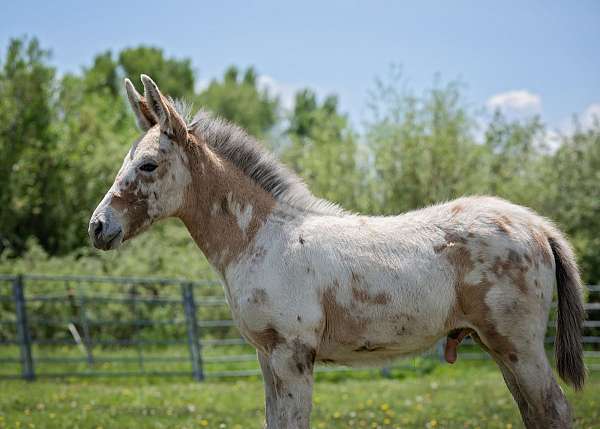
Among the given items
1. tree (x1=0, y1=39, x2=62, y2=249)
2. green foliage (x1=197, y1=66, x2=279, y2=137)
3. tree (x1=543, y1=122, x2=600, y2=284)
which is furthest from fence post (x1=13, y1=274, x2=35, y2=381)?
green foliage (x1=197, y1=66, x2=279, y2=137)

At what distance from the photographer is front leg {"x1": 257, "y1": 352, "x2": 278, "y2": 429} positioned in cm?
452

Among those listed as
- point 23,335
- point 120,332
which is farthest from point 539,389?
point 120,332

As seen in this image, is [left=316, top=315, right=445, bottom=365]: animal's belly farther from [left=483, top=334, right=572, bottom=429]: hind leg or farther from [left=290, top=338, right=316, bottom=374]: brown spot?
[left=483, top=334, right=572, bottom=429]: hind leg

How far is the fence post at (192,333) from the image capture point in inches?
510

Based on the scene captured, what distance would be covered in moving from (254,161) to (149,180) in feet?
2.55

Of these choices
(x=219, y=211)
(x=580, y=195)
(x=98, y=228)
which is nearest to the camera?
(x=98, y=228)

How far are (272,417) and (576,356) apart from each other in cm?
215

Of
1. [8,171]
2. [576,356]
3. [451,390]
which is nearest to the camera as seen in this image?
[576,356]

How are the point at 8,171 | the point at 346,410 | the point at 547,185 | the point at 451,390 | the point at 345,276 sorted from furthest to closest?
the point at 8,171, the point at 547,185, the point at 451,390, the point at 346,410, the point at 345,276

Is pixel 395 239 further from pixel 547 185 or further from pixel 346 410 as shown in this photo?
pixel 547 185

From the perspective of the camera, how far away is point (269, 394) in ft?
15.1

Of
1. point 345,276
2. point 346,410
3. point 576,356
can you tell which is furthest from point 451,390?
point 345,276

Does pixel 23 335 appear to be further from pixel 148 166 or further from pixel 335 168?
pixel 335 168

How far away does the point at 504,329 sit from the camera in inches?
178
